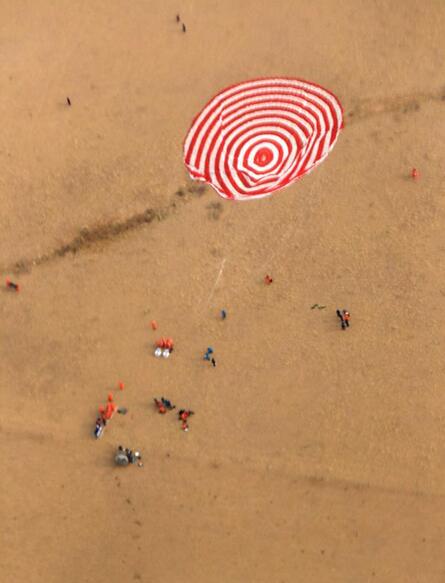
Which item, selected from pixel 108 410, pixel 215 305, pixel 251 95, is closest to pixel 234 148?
pixel 251 95

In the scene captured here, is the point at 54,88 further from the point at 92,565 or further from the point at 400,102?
the point at 92,565

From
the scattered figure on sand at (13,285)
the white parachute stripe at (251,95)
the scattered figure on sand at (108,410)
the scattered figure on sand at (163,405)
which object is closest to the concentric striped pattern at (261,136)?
the white parachute stripe at (251,95)

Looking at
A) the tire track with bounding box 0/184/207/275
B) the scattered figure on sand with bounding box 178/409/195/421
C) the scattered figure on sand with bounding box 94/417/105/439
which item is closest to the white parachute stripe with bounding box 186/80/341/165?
the tire track with bounding box 0/184/207/275

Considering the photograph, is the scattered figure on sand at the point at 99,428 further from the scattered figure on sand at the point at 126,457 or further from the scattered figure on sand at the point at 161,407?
the scattered figure on sand at the point at 161,407

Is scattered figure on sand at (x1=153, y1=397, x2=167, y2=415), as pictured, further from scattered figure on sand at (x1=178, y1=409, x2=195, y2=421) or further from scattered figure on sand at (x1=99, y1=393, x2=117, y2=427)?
scattered figure on sand at (x1=99, y1=393, x2=117, y2=427)

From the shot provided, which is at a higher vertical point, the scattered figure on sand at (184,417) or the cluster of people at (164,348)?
the cluster of people at (164,348)

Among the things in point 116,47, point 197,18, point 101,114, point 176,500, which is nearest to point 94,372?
point 176,500
